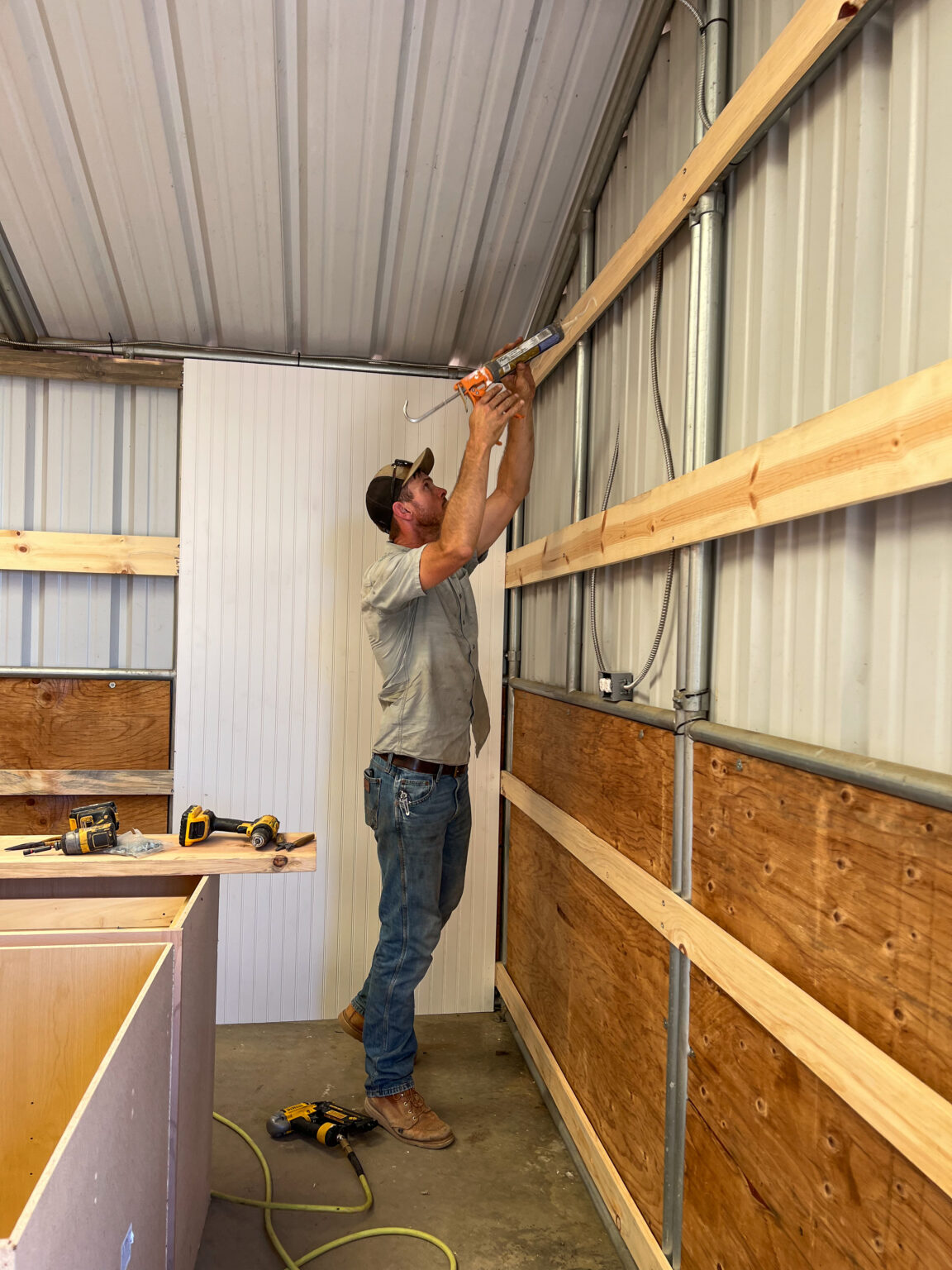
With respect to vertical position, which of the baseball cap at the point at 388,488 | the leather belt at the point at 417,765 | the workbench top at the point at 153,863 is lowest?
the workbench top at the point at 153,863

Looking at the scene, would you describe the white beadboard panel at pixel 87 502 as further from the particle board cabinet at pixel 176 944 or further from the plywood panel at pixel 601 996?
the plywood panel at pixel 601 996

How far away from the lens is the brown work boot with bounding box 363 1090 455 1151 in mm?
2361

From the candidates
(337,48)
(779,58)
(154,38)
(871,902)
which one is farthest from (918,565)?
(154,38)

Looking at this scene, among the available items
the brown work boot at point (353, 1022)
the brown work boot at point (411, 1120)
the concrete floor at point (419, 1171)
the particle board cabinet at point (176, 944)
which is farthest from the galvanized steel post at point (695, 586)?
the brown work boot at point (353, 1022)

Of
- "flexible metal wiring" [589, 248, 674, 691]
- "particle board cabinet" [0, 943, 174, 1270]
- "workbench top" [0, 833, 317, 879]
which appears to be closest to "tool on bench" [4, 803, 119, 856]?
"workbench top" [0, 833, 317, 879]

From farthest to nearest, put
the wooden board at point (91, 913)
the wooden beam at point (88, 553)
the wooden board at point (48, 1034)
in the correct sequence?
the wooden beam at point (88, 553) → the wooden board at point (91, 913) → the wooden board at point (48, 1034)

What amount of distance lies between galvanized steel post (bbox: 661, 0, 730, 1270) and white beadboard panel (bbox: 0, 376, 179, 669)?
205cm

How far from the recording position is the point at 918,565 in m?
1.13

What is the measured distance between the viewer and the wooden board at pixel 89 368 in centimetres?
295

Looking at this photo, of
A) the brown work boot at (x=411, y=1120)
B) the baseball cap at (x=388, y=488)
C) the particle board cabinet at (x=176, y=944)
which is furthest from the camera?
the baseball cap at (x=388, y=488)

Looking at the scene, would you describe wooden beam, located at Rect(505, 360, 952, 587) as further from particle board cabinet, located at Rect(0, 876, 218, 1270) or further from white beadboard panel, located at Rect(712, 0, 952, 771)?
particle board cabinet, located at Rect(0, 876, 218, 1270)

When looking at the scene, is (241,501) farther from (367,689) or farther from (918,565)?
(918,565)

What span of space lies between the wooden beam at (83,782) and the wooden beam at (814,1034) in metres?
1.77

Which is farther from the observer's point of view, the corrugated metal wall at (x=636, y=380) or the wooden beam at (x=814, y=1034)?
the corrugated metal wall at (x=636, y=380)
